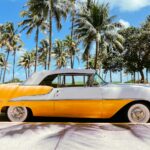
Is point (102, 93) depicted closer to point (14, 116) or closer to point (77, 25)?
point (14, 116)

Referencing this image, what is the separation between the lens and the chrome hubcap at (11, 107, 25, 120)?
8.45m

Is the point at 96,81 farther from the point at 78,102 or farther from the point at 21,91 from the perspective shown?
the point at 21,91

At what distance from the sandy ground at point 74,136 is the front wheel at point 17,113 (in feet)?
2.01

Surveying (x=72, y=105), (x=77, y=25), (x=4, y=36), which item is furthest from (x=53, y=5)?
(x=72, y=105)

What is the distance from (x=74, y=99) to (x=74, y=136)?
2.00 metres

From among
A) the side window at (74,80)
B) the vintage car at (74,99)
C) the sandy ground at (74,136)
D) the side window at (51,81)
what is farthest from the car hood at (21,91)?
the sandy ground at (74,136)

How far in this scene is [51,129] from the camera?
7.13 meters

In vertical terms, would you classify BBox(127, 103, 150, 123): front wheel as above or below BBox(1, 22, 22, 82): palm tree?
below

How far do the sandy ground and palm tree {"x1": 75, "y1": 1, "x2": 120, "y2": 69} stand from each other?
32423 mm

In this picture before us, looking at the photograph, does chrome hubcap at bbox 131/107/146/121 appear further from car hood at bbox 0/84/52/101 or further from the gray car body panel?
car hood at bbox 0/84/52/101

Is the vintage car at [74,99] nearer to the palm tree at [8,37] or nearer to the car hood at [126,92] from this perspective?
the car hood at [126,92]

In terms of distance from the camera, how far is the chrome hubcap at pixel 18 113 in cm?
845

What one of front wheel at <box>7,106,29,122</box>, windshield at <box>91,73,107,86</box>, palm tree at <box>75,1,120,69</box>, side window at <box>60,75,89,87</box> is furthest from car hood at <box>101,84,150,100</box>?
palm tree at <box>75,1,120,69</box>

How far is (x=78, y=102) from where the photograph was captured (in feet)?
26.9
